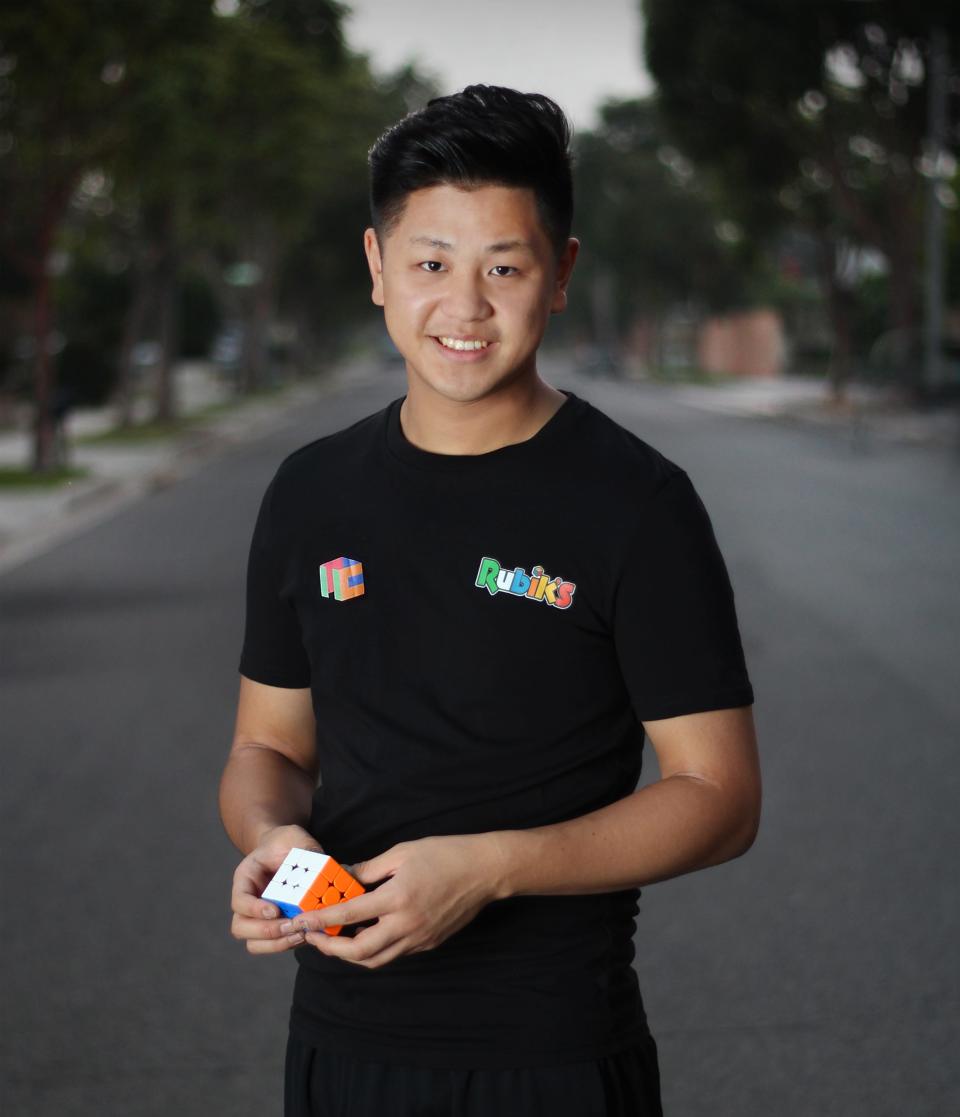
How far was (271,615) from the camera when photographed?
2352 mm

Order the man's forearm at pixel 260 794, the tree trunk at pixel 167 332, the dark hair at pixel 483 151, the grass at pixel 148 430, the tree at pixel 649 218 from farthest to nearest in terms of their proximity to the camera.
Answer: the tree at pixel 649 218, the tree trunk at pixel 167 332, the grass at pixel 148 430, the man's forearm at pixel 260 794, the dark hair at pixel 483 151

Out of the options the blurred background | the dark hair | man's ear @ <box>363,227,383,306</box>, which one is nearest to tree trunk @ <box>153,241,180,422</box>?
the blurred background

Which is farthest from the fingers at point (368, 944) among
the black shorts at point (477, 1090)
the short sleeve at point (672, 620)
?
the short sleeve at point (672, 620)

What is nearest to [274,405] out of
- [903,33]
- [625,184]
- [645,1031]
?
[903,33]

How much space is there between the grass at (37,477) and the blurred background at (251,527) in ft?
0.38

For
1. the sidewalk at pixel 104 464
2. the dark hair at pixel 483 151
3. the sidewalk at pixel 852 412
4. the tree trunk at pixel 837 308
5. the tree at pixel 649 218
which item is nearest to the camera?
the dark hair at pixel 483 151

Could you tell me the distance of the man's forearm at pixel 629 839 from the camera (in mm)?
2006

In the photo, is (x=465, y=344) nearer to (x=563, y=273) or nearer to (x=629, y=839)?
(x=563, y=273)

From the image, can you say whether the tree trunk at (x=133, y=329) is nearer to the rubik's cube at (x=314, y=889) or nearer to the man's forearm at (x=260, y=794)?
the man's forearm at (x=260, y=794)

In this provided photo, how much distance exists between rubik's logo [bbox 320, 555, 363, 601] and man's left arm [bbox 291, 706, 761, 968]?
35 centimetres

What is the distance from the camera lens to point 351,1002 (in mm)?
2139

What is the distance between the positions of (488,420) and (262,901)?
25.1 inches

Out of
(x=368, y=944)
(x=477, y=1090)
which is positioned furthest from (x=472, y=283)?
(x=477, y=1090)

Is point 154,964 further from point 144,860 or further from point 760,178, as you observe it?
point 760,178
